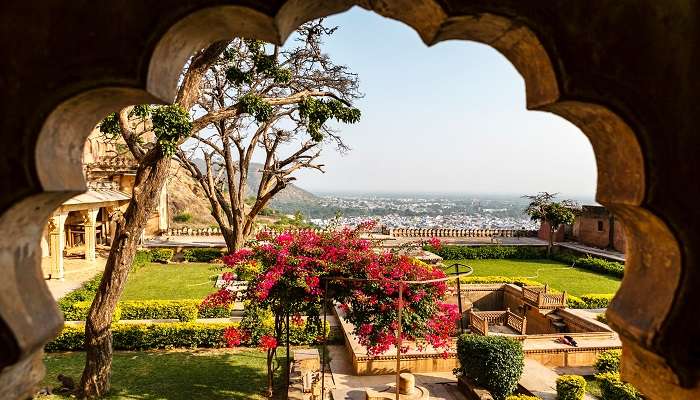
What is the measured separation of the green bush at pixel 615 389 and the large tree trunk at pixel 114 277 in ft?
A: 32.4

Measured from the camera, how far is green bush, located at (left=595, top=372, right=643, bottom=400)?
8.47 metres

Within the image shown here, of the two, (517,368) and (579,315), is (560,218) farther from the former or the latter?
(517,368)

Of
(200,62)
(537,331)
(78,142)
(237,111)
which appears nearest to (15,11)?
(78,142)

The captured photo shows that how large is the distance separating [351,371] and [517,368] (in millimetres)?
3848

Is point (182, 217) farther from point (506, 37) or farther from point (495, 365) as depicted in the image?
point (506, 37)

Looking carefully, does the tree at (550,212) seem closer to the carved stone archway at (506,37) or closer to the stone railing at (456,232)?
the stone railing at (456,232)

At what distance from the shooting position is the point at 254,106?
977 centimetres

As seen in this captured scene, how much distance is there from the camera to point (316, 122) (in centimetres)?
1193

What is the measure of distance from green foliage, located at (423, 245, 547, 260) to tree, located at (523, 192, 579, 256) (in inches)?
45.4

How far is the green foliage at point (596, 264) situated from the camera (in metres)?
23.3

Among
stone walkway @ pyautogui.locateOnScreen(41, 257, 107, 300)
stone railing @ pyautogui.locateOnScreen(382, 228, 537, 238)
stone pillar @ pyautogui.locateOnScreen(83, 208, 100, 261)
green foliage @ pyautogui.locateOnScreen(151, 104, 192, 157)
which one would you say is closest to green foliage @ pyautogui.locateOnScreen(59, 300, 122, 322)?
stone walkway @ pyautogui.locateOnScreen(41, 257, 107, 300)

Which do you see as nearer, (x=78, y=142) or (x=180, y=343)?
(x=78, y=142)

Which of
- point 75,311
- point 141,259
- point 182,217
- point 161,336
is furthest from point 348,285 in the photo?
point 182,217

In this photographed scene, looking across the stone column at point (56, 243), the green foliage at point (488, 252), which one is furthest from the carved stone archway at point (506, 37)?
the green foliage at point (488, 252)
